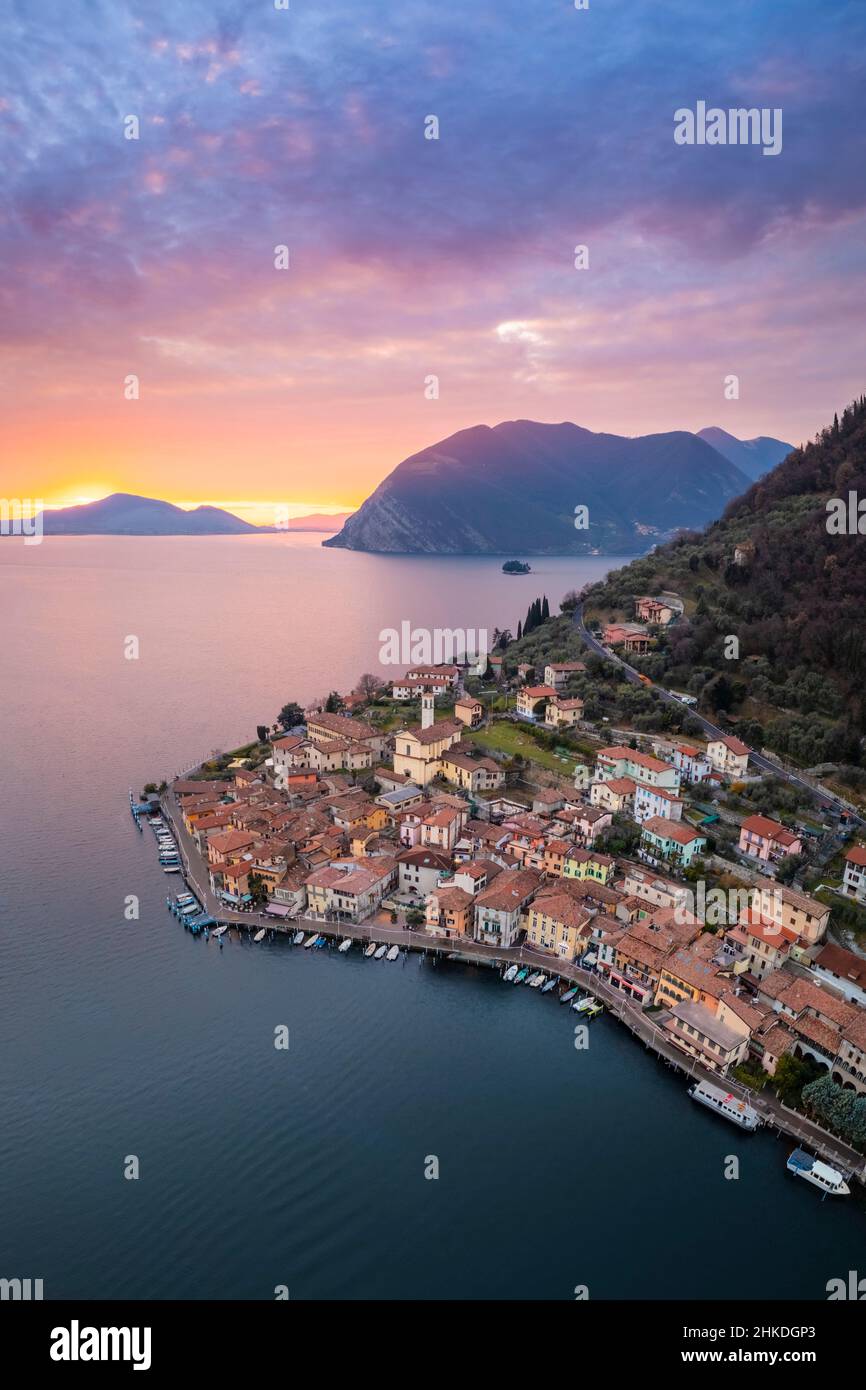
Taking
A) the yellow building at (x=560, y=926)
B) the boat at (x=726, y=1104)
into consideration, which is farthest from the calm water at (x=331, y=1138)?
the yellow building at (x=560, y=926)

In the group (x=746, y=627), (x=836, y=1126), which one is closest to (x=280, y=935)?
(x=836, y=1126)

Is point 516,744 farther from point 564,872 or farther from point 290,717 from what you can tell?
point 290,717

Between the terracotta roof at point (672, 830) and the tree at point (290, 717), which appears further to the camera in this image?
the tree at point (290, 717)

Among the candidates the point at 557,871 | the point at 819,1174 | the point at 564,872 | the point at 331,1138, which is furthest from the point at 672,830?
the point at 331,1138

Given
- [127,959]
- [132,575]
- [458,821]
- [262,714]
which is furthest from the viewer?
[132,575]

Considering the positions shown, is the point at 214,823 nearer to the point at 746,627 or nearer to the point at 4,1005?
the point at 4,1005

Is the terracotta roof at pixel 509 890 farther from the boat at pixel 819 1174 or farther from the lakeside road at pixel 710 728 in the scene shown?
the lakeside road at pixel 710 728
